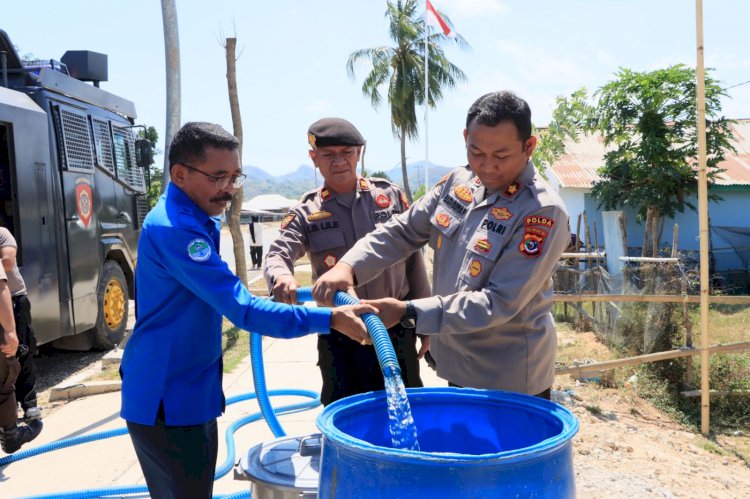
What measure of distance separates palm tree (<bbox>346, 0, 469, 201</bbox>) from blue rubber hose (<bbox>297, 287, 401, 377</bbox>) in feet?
88.6

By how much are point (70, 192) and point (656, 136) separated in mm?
12431

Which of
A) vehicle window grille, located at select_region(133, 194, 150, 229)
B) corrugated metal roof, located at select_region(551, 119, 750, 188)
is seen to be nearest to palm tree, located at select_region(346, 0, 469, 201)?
corrugated metal roof, located at select_region(551, 119, 750, 188)

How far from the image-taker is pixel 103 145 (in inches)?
296

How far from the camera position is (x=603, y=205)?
16828 mm

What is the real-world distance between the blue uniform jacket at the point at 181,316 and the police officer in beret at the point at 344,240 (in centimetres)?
83

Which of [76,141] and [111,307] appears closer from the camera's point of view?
[76,141]

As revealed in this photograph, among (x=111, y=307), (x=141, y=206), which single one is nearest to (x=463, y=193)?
(x=111, y=307)

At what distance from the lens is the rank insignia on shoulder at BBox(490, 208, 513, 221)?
201 cm

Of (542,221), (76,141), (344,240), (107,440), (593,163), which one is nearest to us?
(542,221)

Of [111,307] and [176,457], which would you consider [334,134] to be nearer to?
[176,457]

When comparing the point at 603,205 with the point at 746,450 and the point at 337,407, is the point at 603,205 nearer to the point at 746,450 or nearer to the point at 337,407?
the point at 746,450

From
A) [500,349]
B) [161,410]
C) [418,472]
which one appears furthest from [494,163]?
[161,410]

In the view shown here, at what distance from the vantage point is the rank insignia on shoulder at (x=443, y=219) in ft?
7.25

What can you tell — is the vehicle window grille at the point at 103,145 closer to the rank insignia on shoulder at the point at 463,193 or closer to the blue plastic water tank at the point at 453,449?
the rank insignia on shoulder at the point at 463,193
